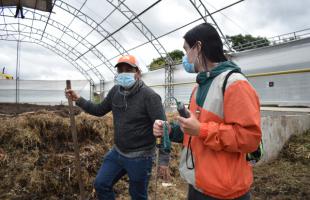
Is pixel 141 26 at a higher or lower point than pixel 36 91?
higher

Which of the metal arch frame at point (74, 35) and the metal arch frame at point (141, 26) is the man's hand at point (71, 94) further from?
the metal arch frame at point (74, 35)

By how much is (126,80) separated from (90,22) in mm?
16337

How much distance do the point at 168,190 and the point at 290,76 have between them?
6.55 m

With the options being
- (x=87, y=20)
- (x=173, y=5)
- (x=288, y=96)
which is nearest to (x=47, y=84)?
(x=87, y=20)

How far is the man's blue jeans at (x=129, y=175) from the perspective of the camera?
2871mm

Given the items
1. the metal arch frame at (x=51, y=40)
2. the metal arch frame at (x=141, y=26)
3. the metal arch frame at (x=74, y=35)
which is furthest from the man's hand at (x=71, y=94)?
the metal arch frame at (x=51, y=40)

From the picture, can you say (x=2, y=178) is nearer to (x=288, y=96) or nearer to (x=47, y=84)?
(x=288, y=96)

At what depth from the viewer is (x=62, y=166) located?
439 centimetres

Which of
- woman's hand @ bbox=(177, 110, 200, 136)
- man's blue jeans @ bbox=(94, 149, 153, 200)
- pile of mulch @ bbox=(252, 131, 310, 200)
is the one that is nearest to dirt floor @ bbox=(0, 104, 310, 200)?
pile of mulch @ bbox=(252, 131, 310, 200)

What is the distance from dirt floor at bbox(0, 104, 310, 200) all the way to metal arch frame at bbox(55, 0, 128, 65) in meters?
13.1

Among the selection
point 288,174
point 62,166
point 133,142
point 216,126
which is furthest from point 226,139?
point 288,174

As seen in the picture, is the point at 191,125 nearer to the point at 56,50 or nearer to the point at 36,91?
the point at 36,91

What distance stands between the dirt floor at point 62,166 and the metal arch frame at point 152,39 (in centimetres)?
835

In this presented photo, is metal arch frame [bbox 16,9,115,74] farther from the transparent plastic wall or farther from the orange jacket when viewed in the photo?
the orange jacket
